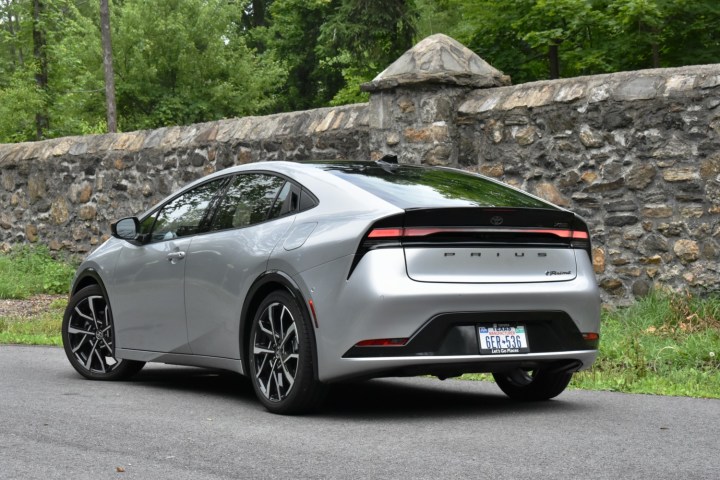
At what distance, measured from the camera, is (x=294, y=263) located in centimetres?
654

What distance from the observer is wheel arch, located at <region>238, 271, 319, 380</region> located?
255 inches

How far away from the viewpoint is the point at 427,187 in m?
6.86

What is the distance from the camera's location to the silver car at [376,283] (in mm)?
6188

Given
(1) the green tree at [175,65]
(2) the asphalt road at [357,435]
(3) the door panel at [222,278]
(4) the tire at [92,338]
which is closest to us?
(2) the asphalt road at [357,435]

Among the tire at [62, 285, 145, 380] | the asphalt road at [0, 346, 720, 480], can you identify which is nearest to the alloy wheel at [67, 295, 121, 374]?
the tire at [62, 285, 145, 380]

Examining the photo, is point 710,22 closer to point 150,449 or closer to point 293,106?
point 150,449

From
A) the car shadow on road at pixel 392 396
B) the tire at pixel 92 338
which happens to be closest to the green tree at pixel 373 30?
the car shadow on road at pixel 392 396

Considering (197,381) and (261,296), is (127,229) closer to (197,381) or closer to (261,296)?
(197,381)

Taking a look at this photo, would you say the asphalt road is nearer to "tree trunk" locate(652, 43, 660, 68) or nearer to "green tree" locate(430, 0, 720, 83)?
"green tree" locate(430, 0, 720, 83)

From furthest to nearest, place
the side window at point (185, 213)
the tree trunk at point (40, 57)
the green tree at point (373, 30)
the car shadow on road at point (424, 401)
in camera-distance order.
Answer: the tree trunk at point (40, 57) < the green tree at point (373, 30) < the side window at point (185, 213) < the car shadow on road at point (424, 401)

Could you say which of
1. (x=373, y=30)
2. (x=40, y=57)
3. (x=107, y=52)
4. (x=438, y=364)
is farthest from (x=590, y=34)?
(x=40, y=57)

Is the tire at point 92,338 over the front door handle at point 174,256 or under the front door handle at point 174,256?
under

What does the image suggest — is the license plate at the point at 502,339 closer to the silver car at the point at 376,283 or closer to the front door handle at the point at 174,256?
the silver car at the point at 376,283

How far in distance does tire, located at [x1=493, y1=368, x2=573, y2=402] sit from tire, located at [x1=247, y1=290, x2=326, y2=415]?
1480 millimetres
